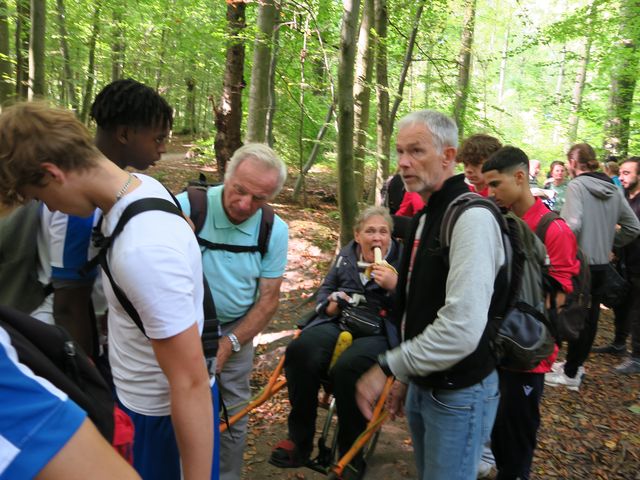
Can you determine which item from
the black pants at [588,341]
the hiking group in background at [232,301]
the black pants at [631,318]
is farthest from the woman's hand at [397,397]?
the black pants at [631,318]

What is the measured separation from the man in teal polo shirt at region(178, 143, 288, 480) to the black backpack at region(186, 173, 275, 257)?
2 centimetres

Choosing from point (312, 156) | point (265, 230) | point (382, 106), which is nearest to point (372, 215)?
point (265, 230)

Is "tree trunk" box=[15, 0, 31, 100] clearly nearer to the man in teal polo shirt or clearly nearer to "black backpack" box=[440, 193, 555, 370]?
the man in teal polo shirt

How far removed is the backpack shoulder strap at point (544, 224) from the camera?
3.04 m

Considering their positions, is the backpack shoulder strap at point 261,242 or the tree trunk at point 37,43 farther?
the tree trunk at point 37,43

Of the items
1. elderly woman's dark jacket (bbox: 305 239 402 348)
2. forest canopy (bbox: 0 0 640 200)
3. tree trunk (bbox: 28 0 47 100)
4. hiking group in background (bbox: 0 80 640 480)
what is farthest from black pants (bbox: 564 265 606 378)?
tree trunk (bbox: 28 0 47 100)

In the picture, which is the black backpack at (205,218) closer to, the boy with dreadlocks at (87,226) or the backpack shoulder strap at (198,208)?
the backpack shoulder strap at (198,208)

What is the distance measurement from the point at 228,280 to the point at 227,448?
44.0 inches

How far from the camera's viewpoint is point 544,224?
3053mm

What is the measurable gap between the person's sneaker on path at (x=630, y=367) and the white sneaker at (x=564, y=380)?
27.1 inches

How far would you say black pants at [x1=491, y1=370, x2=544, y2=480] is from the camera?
2.78 meters

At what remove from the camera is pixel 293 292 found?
7.06 meters

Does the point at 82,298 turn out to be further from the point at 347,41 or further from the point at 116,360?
the point at 347,41

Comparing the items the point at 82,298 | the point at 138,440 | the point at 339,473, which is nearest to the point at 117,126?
the point at 82,298
